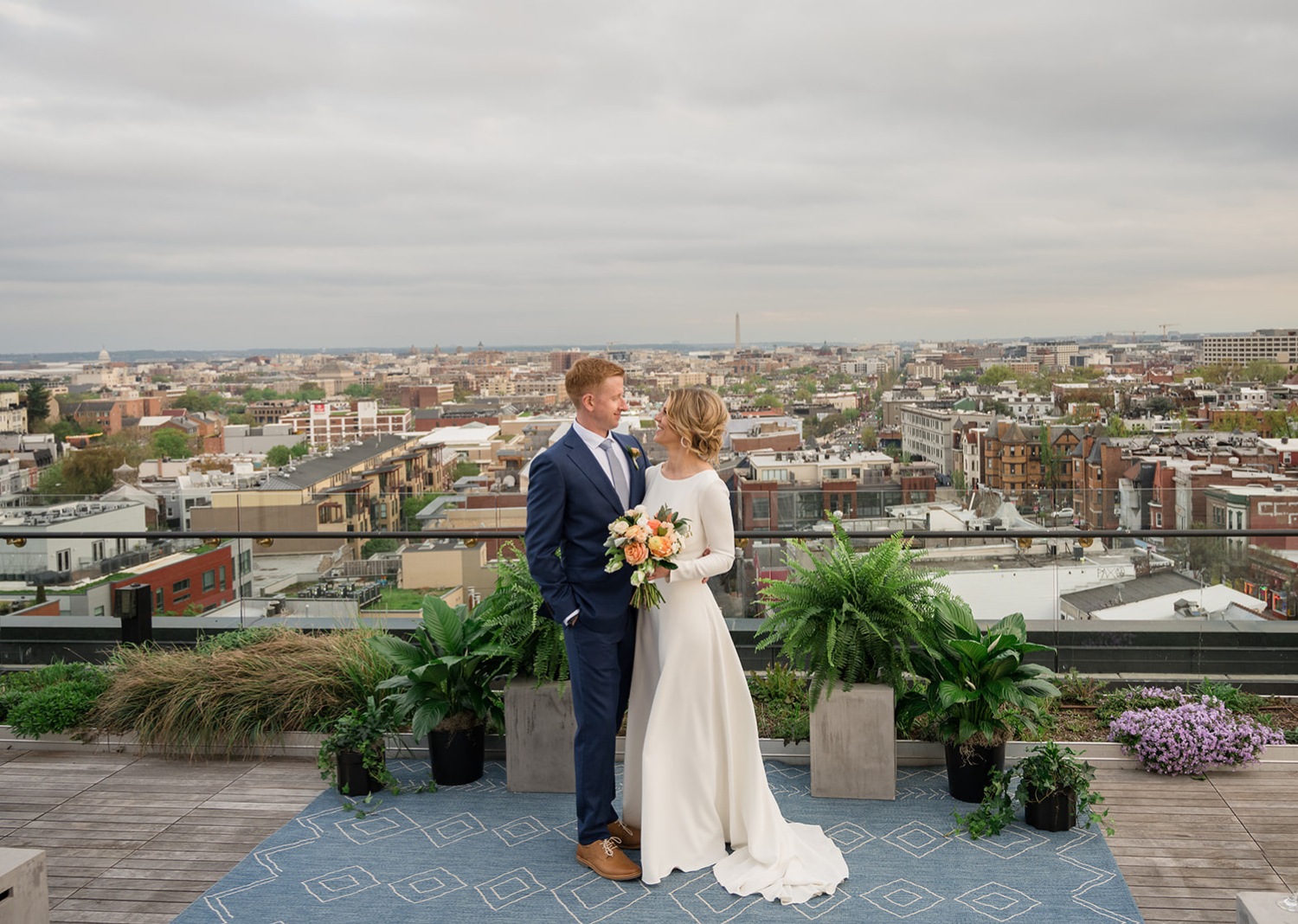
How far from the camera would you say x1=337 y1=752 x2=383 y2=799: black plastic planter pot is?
3586 millimetres

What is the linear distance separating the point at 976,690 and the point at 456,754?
2058 millimetres

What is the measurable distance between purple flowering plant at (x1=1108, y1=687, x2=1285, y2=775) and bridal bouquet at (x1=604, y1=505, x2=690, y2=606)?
7.39ft

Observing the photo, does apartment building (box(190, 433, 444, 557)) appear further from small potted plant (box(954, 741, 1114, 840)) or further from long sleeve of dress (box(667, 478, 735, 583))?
small potted plant (box(954, 741, 1114, 840))

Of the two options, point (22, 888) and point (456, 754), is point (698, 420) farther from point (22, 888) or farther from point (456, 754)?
point (22, 888)

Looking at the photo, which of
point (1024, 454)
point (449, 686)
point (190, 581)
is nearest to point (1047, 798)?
point (449, 686)

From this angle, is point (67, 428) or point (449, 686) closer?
point (449, 686)

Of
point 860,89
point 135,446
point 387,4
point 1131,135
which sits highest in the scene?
point 1131,135

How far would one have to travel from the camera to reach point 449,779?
3.75 m

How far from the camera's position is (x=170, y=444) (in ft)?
216

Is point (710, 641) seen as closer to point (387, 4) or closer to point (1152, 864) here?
point (1152, 864)

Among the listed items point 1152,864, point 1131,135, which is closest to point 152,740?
point 1152,864

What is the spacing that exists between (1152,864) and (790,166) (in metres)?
93.1

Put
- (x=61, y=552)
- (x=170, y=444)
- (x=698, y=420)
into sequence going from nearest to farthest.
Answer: (x=698, y=420) → (x=61, y=552) → (x=170, y=444)

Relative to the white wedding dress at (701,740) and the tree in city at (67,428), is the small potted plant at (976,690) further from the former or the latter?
the tree in city at (67,428)
